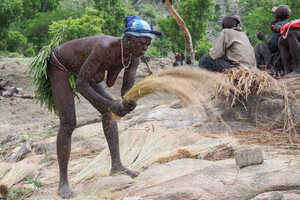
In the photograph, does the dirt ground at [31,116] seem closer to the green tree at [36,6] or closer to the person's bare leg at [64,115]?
the person's bare leg at [64,115]

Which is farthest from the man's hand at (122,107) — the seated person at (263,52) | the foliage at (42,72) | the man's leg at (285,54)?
the seated person at (263,52)

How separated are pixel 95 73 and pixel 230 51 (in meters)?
2.46

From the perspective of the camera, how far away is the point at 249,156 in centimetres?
238

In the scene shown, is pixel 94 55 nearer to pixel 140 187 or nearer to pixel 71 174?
pixel 140 187

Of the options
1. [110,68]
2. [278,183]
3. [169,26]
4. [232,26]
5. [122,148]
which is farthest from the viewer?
[169,26]

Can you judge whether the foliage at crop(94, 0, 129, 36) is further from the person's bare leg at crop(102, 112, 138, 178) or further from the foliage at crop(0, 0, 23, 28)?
the person's bare leg at crop(102, 112, 138, 178)

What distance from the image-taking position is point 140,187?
251 cm

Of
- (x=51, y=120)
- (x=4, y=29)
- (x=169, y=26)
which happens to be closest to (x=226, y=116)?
(x=51, y=120)

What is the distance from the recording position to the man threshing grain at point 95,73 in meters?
2.62

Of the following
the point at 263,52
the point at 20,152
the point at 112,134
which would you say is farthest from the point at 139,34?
the point at 263,52

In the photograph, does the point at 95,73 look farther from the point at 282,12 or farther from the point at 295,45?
the point at 282,12

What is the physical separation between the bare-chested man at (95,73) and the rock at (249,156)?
0.89m

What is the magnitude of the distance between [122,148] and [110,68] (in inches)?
49.0

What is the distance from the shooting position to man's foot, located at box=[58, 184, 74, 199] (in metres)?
2.78
